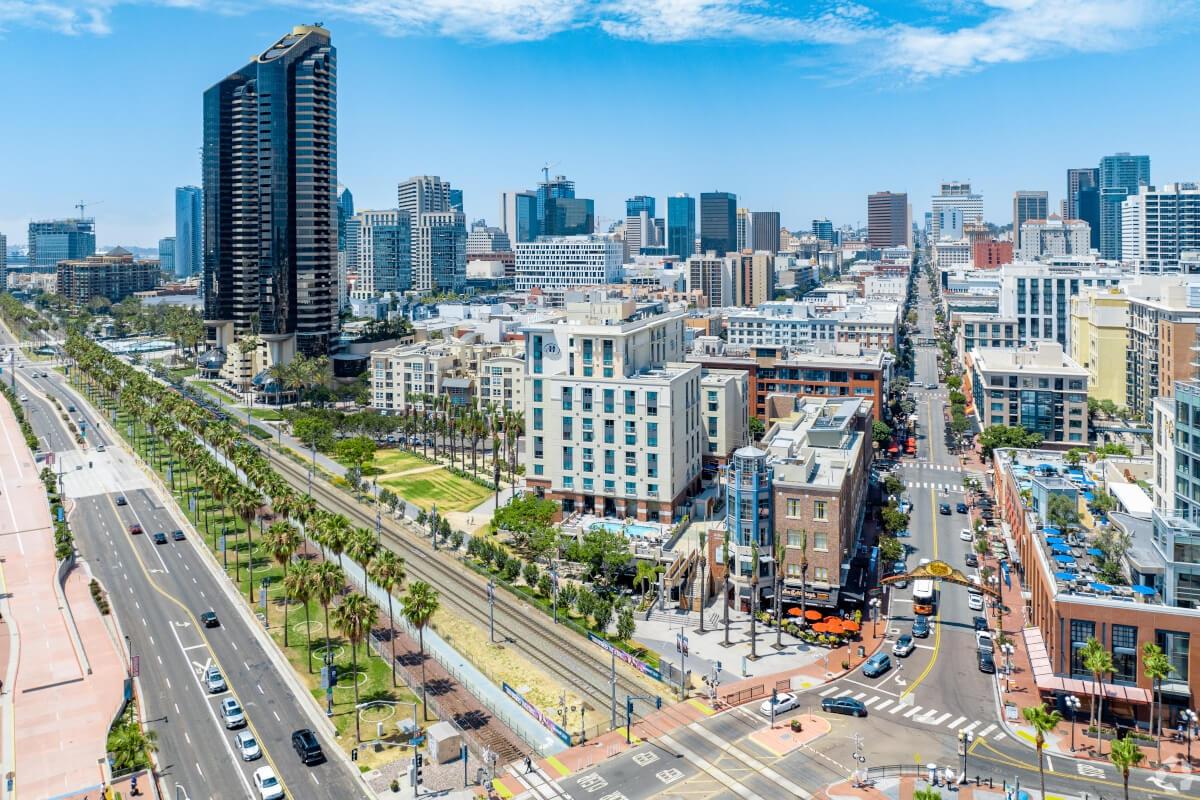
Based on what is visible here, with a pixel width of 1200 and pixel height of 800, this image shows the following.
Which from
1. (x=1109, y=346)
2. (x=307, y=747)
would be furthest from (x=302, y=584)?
(x=1109, y=346)

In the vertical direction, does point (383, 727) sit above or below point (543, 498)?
below

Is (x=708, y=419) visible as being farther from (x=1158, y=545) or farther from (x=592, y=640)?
(x=1158, y=545)

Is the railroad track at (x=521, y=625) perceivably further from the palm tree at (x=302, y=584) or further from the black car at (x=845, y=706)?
the palm tree at (x=302, y=584)

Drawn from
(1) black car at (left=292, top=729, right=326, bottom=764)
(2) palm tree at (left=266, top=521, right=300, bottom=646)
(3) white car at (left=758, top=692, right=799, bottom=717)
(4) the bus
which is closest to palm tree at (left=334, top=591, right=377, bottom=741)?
(1) black car at (left=292, top=729, right=326, bottom=764)

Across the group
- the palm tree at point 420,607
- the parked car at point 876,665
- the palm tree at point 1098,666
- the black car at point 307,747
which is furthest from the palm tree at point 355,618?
the palm tree at point 1098,666

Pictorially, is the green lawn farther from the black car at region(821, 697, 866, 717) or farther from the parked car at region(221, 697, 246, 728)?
the black car at region(821, 697, 866, 717)

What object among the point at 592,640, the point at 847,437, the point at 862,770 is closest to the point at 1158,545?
the point at 862,770
